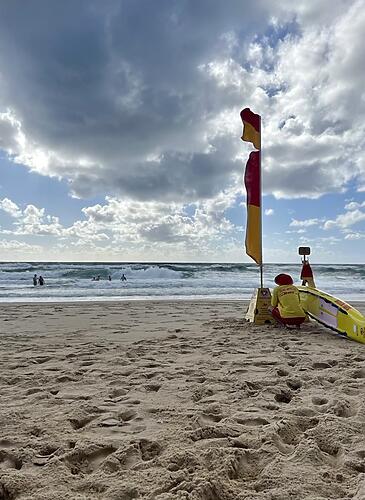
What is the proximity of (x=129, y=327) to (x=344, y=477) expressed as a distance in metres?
5.26

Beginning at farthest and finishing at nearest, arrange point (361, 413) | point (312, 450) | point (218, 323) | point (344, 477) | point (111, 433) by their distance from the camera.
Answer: point (218, 323) < point (361, 413) < point (111, 433) < point (312, 450) < point (344, 477)

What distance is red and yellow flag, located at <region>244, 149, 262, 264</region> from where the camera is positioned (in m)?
6.82

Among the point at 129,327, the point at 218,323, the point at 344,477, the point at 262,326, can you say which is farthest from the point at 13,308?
the point at 344,477

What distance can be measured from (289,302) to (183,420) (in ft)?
13.4

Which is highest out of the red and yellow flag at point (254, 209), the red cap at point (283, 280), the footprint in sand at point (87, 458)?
the red and yellow flag at point (254, 209)

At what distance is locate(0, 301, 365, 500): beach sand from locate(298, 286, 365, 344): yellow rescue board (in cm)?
24

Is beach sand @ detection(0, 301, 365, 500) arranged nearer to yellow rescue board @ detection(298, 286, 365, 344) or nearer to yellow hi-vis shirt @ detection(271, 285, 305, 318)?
yellow rescue board @ detection(298, 286, 365, 344)

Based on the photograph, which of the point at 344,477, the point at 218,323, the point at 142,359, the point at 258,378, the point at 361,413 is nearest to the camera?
the point at 344,477

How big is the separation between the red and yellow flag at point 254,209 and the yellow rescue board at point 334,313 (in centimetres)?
104

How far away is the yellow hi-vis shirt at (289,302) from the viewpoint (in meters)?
6.25

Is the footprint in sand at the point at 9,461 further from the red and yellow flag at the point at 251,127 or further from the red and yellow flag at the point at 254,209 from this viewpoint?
the red and yellow flag at the point at 251,127

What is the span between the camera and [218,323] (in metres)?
7.10

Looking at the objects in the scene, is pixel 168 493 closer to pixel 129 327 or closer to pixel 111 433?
pixel 111 433

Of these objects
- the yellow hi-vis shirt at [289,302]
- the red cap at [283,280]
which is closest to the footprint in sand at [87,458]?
the yellow hi-vis shirt at [289,302]
